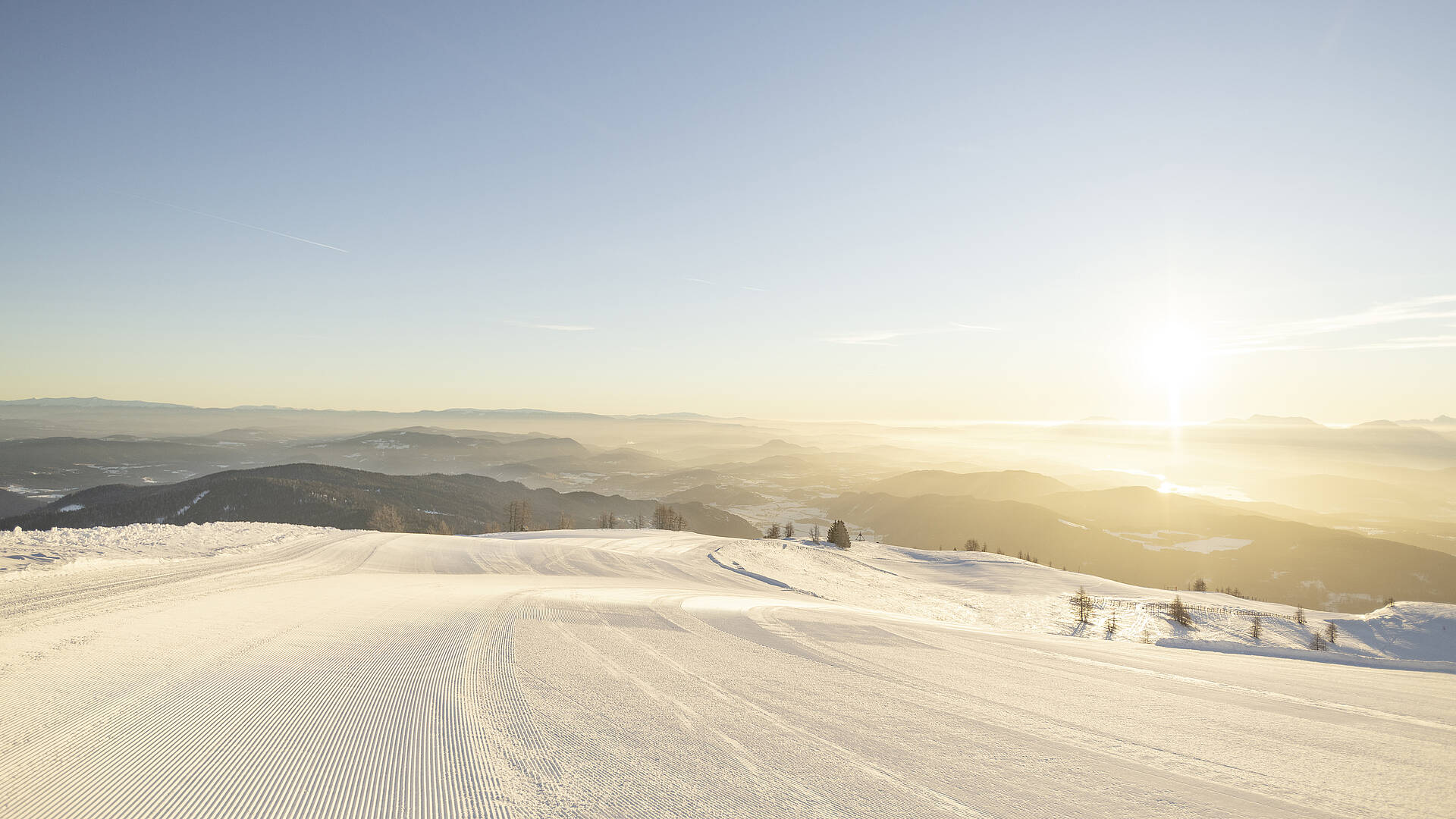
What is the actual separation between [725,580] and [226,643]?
1527cm

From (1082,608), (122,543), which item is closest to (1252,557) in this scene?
(1082,608)

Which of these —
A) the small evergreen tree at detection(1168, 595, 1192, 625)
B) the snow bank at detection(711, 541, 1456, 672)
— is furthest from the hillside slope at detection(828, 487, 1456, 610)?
the small evergreen tree at detection(1168, 595, 1192, 625)

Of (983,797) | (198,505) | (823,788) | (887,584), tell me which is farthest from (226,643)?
(198,505)

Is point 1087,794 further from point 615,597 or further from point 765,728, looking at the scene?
point 615,597

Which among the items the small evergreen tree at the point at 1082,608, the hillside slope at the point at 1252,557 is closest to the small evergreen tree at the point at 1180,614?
the small evergreen tree at the point at 1082,608

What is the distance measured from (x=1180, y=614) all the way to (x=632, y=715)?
2934 cm

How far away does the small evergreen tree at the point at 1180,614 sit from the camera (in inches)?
935

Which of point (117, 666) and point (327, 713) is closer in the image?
point (327, 713)

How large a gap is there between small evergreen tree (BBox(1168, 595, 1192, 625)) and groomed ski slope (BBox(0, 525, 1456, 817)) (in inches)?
726

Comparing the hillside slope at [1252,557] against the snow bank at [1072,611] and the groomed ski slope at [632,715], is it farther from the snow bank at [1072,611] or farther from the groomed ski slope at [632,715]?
the groomed ski slope at [632,715]

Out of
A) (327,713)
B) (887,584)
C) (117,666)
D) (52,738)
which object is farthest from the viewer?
(887,584)

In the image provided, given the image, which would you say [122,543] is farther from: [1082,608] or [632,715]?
[1082,608]

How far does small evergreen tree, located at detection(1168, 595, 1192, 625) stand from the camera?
78.0 ft

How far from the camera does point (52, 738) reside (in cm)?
317
